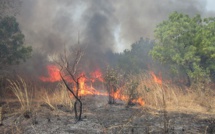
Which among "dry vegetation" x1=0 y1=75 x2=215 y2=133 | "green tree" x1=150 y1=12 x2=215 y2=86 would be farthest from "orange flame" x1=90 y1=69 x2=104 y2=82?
"green tree" x1=150 y1=12 x2=215 y2=86

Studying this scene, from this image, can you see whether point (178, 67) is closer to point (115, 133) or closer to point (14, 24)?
point (14, 24)

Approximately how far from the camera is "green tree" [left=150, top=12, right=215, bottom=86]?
81.4ft

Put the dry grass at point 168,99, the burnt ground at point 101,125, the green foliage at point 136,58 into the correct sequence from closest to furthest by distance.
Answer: the burnt ground at point 101,125 < the dry grass at point 168,99 < the green foliage at point 136,58

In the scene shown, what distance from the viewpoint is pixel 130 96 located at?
15.1 metres

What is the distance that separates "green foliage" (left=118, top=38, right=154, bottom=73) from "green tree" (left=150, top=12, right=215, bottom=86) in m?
6.50

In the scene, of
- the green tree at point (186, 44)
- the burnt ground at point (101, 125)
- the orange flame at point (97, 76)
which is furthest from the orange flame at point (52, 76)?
the burnt ground at point (101, 125)

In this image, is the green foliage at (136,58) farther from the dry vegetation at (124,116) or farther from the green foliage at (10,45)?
the dry vegetation at (124,116)

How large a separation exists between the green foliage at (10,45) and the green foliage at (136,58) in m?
13.3

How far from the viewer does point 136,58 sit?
3456cm

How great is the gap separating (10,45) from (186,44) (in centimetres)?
1648

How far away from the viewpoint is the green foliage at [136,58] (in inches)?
1331

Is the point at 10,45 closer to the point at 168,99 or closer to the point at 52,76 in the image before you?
the point at 52,76

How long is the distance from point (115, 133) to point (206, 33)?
67.3ft

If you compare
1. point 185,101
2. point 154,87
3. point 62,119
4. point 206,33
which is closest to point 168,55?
point 206,33
